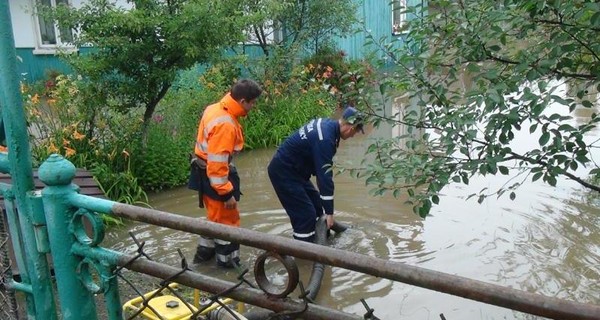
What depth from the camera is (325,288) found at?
178 inches

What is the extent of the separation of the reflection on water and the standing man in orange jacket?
0.53m

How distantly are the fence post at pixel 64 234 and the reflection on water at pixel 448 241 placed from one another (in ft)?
8.32

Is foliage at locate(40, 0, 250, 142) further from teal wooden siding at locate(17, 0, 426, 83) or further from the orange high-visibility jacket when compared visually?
teal wooden siding at locate(17, 0, 426, 83)

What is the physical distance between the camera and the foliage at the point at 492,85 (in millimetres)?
2096

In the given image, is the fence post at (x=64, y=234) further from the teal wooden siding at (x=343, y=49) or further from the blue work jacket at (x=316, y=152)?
the teal wooden siding at (x=343, y=49)

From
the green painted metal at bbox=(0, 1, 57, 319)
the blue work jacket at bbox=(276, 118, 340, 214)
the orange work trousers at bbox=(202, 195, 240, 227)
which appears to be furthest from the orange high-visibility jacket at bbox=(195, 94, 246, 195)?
the green painted metal at bbox=(0, 1, 57, 319)

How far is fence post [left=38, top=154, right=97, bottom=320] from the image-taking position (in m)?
1.88

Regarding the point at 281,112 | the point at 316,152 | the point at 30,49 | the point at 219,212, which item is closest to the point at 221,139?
the point at 219,212

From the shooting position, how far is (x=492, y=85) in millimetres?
2234

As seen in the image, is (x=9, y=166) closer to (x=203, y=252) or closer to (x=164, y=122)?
(x=203, y=252)

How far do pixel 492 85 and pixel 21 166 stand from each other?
5.76ft

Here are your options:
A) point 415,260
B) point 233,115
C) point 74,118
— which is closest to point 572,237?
point 415,260

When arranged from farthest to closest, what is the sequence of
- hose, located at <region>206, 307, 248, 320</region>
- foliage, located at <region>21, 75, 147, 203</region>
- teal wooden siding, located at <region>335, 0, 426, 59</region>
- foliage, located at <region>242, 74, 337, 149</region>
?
teal wooden siding, located at <region>335, 0, 426, 59</region> < foliage, located at <region>242, 74, 337, 149</region> < foliage, located at <region>21, 75, 147, 203</region> < hose, located at <region>206, 307, 248, 320</region>

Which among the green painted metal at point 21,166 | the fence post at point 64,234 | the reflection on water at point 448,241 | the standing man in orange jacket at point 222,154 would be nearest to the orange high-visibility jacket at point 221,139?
the standing man in orange jacket at point 222,154
